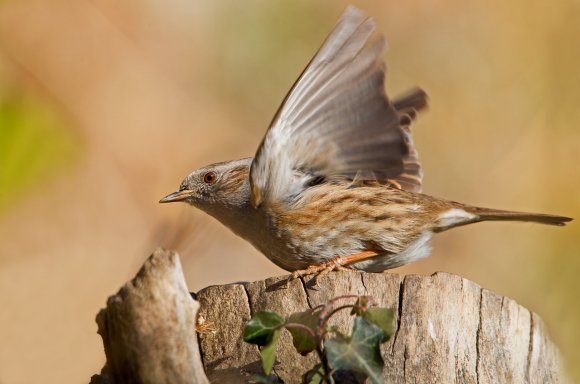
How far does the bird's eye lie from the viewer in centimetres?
578

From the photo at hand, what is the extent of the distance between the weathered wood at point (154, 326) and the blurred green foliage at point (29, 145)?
219cm

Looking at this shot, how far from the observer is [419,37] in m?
6.74

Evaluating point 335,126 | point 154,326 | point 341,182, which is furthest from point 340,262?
point 154,326

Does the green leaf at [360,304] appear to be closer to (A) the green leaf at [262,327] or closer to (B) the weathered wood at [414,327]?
(A) the green leaf at [262,327]

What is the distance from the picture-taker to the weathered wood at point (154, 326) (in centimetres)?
298

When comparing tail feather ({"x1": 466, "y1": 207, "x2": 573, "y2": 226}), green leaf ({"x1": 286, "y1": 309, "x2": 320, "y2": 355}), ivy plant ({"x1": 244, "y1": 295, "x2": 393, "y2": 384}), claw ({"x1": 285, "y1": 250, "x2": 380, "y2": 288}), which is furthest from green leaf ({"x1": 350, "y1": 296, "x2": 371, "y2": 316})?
tail feather ({"x1": 466, "y1": 207, "x2": 573, "y2": 226})

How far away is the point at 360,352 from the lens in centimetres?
310

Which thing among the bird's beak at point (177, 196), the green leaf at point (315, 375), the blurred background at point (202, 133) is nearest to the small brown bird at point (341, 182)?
the bird's beak at point (177, 196)

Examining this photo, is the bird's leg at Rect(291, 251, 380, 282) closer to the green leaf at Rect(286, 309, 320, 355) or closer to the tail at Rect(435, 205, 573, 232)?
the tail at Rect(435, 205, 573, 232)

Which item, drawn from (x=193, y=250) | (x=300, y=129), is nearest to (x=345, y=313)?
(x=300, y=129)

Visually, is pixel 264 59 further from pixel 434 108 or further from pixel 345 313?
pixel 345 313

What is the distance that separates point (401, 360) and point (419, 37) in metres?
3.61

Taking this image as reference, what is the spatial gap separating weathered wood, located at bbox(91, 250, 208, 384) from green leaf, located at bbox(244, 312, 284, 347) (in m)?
0.21

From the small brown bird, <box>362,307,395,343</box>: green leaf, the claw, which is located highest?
the small brown bird
